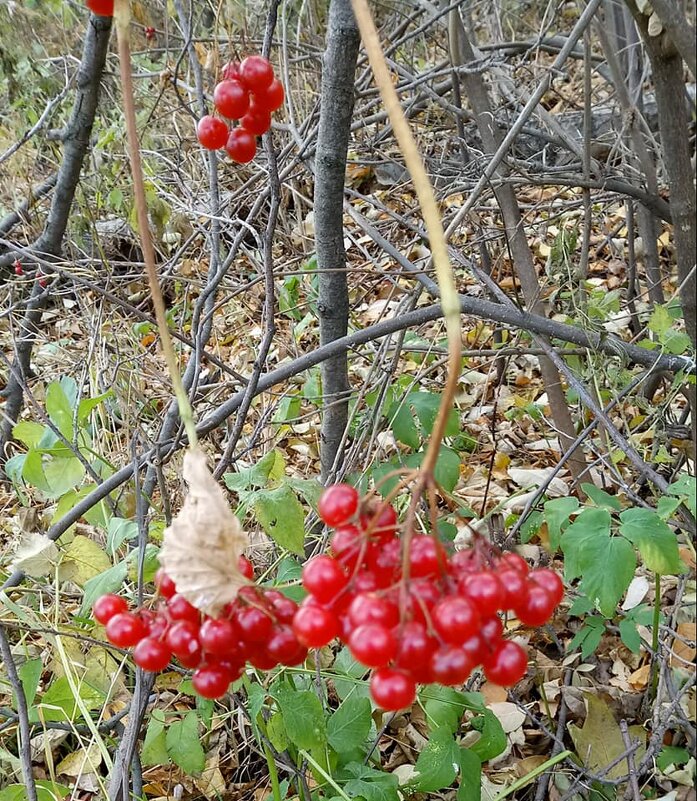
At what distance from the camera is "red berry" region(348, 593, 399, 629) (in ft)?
2.16

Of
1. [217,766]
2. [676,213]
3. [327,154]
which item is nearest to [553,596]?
[676,213]

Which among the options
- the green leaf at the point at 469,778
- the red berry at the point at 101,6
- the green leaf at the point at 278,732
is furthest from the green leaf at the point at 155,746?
the red berry at the point at 101,6

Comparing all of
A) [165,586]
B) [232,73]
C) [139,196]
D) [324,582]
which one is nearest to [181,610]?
[165,586]

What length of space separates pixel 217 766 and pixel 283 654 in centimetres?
138

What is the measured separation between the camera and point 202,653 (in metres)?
0.86

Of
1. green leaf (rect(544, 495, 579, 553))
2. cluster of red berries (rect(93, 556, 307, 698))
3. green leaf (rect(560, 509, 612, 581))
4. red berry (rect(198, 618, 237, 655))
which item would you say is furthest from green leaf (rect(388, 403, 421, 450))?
red berry (rect(198, 618, 237, 655))

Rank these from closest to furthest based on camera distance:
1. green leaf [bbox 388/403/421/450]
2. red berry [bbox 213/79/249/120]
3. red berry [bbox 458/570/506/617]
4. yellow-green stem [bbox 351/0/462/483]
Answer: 1. yellow-green stem [bbox 351/0/462/483]
2. red berry [bbox 458/570/506/617]
3. red berry [bbox 213/79/249/120]
4. green leaf [bbox 388/403/421/450]

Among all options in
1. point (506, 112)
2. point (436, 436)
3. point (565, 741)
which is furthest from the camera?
point (506, 112)

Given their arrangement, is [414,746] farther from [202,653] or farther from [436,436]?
[436,436]

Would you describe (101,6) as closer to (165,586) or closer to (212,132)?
(212,132)

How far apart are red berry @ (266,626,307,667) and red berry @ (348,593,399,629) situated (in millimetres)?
162

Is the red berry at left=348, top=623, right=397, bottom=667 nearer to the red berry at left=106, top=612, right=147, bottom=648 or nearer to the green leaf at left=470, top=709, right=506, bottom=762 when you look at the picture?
the red berry at left=106, top=612, right=147, bottom=648

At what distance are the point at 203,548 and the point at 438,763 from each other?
3.19 ft

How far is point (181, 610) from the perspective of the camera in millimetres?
859
